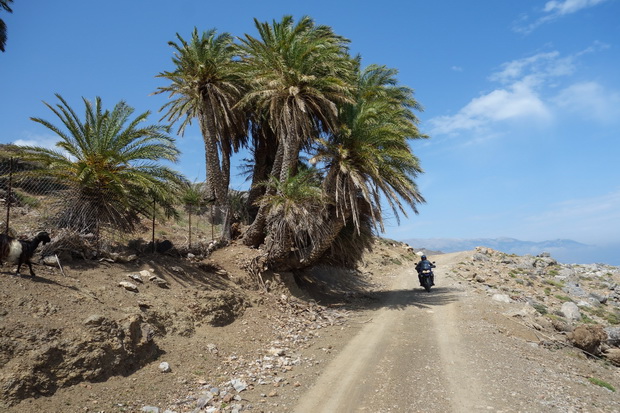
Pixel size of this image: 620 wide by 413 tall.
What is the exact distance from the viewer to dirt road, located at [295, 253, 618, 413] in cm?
682

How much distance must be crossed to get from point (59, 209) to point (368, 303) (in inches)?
460

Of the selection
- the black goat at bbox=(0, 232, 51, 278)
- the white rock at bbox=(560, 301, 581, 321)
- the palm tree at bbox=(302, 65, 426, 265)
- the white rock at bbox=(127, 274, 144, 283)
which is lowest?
the white rock at bbox=(560, 301, 581, 321)

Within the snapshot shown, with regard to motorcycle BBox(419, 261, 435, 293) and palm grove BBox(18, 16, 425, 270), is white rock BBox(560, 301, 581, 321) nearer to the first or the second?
motorcycle BBox(419, 261, 435, 293)

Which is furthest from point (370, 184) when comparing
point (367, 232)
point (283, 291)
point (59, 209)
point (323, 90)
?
point (59, 209)


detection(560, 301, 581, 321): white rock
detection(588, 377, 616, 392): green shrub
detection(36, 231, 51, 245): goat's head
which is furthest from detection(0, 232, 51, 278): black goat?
detection(560, 301, 581, 321): white rock

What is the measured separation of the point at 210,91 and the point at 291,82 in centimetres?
368

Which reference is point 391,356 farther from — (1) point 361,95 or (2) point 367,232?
(1) point 361,95

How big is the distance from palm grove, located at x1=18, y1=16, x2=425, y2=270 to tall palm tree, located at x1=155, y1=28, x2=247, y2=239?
45 mm

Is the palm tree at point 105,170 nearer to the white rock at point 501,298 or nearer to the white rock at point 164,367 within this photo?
the white rock at point 164,367

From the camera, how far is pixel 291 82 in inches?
576

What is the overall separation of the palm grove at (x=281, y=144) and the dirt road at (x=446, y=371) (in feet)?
14.3

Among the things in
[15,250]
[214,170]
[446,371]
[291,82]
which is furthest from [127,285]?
[291,82]

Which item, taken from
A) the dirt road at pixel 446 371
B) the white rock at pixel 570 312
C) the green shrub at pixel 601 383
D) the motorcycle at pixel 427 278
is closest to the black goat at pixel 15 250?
the dirt road at pixel 446 371

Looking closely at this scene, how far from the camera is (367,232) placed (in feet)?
55.3
